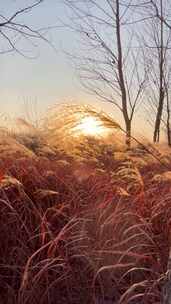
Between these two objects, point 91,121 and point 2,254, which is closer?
point 2,254

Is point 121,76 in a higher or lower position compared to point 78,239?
higher

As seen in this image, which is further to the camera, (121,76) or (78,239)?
(121,76)

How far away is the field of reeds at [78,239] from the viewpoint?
2.25m

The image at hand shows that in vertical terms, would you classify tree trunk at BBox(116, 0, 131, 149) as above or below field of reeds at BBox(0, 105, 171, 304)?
above

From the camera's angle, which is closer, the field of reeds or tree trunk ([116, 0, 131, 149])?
the field of reeds

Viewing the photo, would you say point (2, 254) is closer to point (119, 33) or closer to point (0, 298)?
point (0, 298)

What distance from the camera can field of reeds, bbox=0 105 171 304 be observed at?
2254mm

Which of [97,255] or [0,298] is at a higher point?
[97,255]

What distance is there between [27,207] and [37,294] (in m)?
0.70

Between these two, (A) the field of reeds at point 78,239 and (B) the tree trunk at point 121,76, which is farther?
(B) the tree trunk at point 121,76

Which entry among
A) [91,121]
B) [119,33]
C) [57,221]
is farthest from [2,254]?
[119,33]

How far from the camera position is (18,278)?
2.48 m

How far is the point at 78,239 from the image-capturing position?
2.34 meters

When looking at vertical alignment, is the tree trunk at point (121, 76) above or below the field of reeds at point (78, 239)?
above
